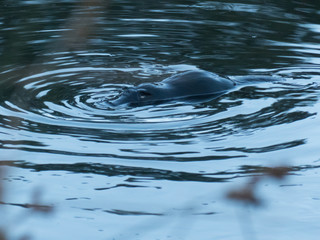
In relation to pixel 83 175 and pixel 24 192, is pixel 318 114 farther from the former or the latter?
pixel 24 192

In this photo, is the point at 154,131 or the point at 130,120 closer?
the point at 154,131

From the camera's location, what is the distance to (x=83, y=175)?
140 inches

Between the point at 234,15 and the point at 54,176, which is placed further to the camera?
the point at 234,15

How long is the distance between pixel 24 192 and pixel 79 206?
34cm

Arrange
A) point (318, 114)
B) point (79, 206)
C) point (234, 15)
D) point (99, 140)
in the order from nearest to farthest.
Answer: point (79, 206), point (99, 140), point (318, 114), point (234, 15)

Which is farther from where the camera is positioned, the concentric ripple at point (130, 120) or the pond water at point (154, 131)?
the concentric ripple at point (130, 120)

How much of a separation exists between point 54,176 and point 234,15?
216 inches

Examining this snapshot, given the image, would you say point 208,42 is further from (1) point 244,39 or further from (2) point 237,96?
(2) point 237,96

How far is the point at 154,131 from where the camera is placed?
14.3ft

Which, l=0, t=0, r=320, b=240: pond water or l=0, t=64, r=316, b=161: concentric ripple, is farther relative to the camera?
l=0, t=64, r=316, b=161: concentric ripple

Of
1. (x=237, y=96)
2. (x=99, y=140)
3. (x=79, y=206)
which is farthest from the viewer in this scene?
(x=237, y=96)

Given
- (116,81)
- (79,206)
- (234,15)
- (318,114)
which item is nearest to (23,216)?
(79,206)

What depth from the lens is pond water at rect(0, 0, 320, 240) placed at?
2984 millimetres

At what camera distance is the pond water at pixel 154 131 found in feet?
9.79
